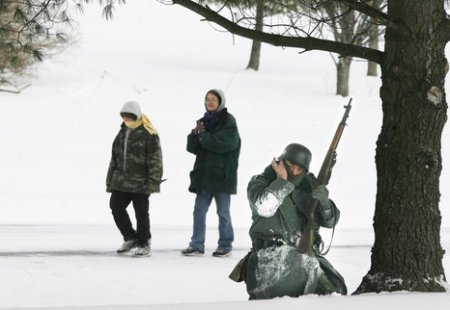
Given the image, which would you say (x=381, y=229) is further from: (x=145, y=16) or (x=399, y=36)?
(x=145, y=16)

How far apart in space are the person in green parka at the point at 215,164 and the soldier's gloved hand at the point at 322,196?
3490 millimetres

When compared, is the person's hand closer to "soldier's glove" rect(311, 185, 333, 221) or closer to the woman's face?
"soldier's glove" rect(311, 185, 333, 221)

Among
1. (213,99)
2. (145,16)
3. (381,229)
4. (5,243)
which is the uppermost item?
(145,16)

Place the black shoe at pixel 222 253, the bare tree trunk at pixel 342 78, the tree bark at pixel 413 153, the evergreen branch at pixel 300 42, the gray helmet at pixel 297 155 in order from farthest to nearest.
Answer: the bare tree trunk at pixel 342 78 < the black shoe at pixel 222 253 < the evergreen branch at pixel 300 42 < the tree bark at pixel 413 153 < the gray helmet at pixel 297 155

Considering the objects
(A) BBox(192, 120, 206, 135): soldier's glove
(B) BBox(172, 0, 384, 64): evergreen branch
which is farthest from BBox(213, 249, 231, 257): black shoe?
(B) BBox(172, 0, 384, 64): evergreen branch

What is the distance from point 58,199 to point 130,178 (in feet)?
18.1

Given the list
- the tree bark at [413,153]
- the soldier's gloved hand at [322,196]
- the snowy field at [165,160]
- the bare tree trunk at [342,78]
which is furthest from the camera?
the bare tree trunk at [342,78]

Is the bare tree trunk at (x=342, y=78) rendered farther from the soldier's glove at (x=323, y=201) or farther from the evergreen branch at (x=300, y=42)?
the soldier's glove at (x=323, y=201)

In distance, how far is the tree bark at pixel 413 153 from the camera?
5.74m

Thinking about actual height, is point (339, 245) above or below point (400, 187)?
below

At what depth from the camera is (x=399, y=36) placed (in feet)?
19.1

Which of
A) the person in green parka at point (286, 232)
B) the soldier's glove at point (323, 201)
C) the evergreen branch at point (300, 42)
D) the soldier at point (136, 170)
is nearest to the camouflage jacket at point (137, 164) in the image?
the soldier at point (136, 170)

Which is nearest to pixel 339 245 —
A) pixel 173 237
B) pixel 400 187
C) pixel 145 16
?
pixel 173 237

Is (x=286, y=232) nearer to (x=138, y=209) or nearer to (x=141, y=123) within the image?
(x=138, y=209)
